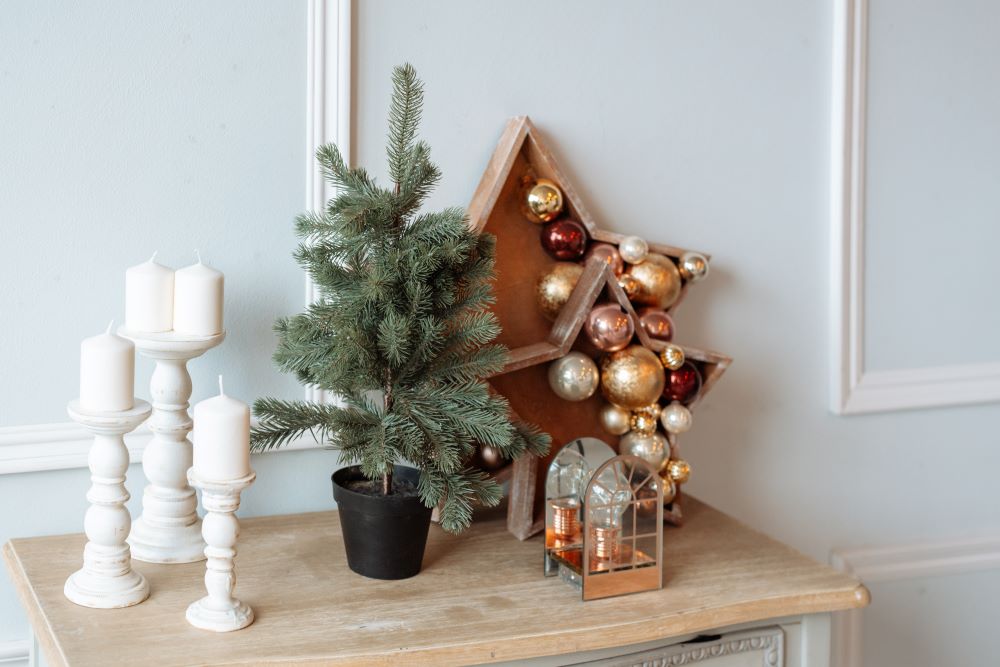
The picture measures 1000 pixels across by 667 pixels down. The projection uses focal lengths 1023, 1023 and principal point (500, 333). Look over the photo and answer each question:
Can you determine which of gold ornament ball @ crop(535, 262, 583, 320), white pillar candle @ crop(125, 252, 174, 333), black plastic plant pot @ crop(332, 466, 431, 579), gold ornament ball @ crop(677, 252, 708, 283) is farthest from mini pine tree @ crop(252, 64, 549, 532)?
gold ornament ball @ crop(677, 252, 708, 283)

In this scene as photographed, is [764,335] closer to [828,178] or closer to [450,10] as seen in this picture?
[828,178]

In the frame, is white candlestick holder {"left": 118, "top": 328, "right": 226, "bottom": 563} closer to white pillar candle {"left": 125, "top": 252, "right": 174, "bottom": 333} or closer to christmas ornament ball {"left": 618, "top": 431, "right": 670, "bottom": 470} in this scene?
white pillar candle {"left": 125, "top": 252, "right": 174, "bottom": 333}

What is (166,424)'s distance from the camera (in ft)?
3.87

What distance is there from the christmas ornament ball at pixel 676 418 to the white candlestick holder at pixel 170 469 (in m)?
0.58

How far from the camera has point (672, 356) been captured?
1.34m

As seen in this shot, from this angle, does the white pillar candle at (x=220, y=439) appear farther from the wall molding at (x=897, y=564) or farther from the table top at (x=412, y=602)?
the wall molding at (x=897, y=564)

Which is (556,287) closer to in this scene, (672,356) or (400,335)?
(672,356)

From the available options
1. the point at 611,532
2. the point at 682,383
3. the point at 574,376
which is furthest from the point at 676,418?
the point at 611,532

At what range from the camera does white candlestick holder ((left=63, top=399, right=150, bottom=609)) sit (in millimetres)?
1025

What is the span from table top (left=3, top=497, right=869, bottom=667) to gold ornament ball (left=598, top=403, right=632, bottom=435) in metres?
0.16

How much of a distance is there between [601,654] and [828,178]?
0.89 m

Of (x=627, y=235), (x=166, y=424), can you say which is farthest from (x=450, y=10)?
(x=166, y=424)

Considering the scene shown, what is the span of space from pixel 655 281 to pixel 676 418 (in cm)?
19

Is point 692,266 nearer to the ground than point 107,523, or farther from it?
farther from it
